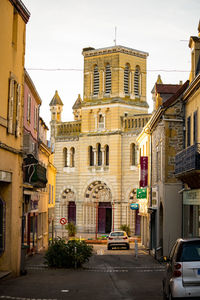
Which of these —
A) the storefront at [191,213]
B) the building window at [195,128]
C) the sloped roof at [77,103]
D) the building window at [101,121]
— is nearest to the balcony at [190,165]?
the storefront at [191,213]

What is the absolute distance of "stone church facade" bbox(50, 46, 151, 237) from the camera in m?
57.7

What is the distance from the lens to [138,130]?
2242 inches

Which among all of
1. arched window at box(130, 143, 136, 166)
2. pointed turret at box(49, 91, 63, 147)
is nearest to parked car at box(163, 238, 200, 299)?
arched window at box(130, 143, 136, 166)

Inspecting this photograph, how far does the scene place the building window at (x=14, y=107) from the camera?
57.5ft

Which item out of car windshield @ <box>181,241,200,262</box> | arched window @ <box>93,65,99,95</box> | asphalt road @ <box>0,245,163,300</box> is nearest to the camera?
car windshield @ <box>181,241,200,262</box>

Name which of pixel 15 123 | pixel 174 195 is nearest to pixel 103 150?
pixel 174 195

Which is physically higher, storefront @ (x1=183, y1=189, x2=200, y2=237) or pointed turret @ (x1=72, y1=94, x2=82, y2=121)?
pointed turret @ (x1=72, y1=94, x2=82, y2=121)

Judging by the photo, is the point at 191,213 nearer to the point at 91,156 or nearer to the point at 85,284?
the point at 85,284

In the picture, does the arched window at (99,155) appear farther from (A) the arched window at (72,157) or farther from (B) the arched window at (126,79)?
(B) the arched window at (126,79)

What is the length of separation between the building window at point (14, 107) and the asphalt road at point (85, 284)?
484 centimetres

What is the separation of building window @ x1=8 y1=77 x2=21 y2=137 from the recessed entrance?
135ft

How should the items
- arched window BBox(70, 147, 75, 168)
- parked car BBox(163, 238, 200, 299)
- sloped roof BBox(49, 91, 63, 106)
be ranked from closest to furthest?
parked car BBox(163, 238, 200, 299)
arched window BBox(70, 147, 75, 168)
sloped roof BBox(49, 91, 63, 106)

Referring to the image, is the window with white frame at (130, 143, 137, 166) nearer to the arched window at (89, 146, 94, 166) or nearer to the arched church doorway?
the arched church doorway

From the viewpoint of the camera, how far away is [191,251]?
10469mm
